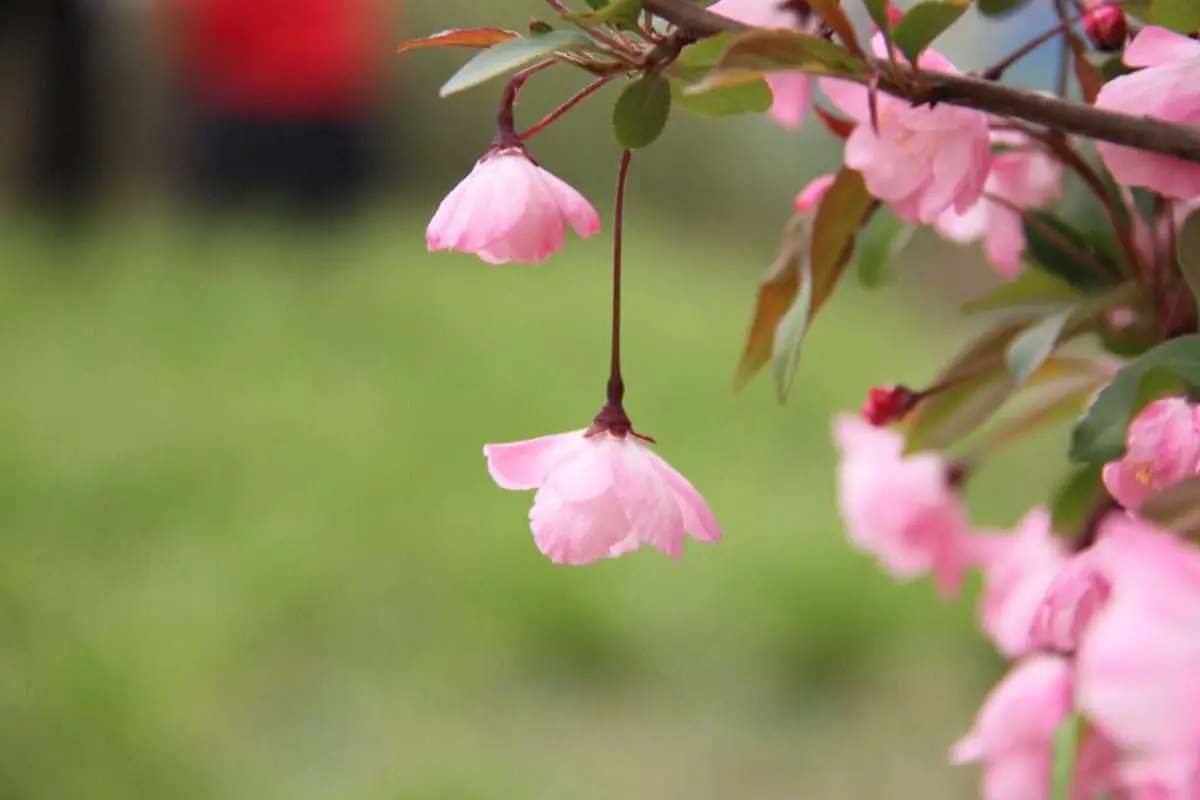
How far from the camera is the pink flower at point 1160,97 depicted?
285 mm

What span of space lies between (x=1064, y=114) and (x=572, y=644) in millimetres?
995

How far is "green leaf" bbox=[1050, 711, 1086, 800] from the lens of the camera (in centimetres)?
40

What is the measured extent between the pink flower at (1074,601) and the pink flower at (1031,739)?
0.34 ft

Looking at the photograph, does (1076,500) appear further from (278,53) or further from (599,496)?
(278,53)

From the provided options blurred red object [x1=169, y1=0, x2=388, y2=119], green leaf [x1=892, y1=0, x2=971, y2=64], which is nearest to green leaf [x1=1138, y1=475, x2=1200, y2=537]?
green leaf [x1=892, y1=0, x2=971, y2=64]

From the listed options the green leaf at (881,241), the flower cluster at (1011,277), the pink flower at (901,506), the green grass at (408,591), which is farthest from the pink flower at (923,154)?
the green grass at (408,591)

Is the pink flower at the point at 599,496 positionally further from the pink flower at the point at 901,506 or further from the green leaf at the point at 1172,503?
the pink flower at the point at 901,506

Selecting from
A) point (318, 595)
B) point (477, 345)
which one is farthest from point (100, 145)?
point (318, 595)

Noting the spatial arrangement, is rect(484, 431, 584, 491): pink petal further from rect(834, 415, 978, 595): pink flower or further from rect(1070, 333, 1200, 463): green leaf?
rect(834, 415, 978, 595): pink flower

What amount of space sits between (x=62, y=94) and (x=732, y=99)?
11.0 ft

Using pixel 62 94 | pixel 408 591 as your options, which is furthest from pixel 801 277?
pixel 62 94

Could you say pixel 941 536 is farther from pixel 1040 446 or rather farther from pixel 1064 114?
pixel 1040 446

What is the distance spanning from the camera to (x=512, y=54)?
0.87ft

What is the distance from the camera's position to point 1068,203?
0.48m
